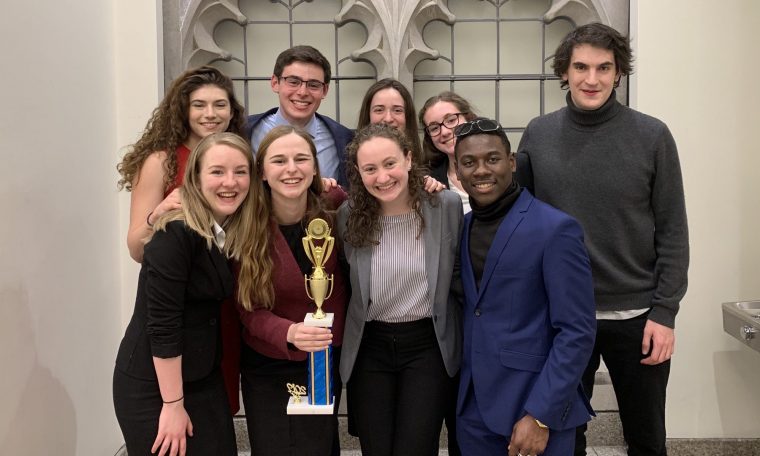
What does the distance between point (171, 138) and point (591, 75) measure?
1.57 metres

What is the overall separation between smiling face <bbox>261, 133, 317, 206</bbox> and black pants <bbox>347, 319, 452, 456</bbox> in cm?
56

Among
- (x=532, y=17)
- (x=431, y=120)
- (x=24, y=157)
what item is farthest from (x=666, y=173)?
(x=24, y=157)

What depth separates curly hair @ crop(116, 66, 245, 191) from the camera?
2.40m

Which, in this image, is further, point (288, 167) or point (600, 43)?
point (600, 43)

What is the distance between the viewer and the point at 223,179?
2.09 m

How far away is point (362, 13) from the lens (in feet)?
12.5

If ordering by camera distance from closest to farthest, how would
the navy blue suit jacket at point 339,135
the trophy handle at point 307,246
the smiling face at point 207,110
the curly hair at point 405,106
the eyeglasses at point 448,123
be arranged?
the trophy handle at point 307,246, the smiling face at point 207,110, the eyeglasses at point 448,123, the curly hair at point 405,106, the navy blue suit jacket at point 339,135

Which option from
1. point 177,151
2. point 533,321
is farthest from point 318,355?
point 177,151

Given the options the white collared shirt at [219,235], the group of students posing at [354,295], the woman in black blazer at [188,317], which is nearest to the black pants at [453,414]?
the group of students posing at [354,295]

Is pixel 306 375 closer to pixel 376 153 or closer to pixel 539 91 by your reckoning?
pixel 376 153

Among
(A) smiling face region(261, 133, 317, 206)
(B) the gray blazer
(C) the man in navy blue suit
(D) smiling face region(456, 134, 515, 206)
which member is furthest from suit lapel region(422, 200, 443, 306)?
(A) smiling face region(261, 133, 317, 206)

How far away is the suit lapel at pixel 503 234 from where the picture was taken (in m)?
2.01

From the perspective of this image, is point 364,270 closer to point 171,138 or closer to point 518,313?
point 518,313

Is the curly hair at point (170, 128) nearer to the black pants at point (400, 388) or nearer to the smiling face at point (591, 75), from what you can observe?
the black pants at point (400, 388)
